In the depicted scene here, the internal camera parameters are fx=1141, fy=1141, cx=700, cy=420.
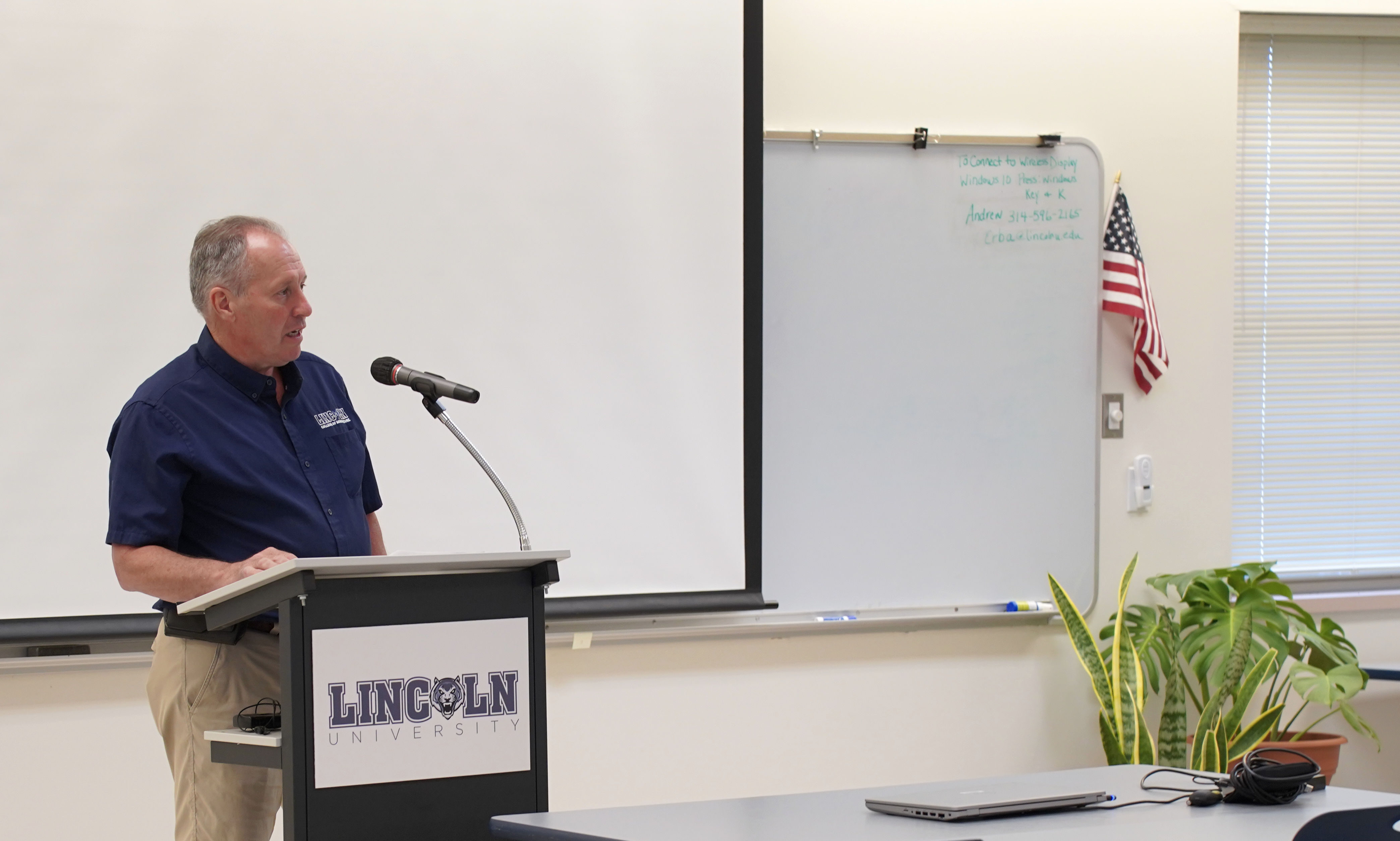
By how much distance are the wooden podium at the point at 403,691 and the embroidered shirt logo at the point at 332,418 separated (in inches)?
19.5

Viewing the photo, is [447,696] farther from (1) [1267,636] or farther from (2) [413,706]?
(1) [1267,636]

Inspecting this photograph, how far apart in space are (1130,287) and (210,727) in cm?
277

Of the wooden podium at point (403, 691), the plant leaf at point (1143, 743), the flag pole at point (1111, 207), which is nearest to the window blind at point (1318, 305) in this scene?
the flag pole at point (1111, 207)

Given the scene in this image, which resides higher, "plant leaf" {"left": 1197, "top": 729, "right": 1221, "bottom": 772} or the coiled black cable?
the coiled black cable

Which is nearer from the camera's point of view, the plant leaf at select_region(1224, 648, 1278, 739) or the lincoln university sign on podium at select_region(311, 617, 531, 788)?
the lincoln university sign on podium at select_region(311, 617, 531, 788)

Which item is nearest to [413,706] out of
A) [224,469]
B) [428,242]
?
[224,469]

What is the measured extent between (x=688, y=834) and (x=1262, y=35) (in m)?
3.57

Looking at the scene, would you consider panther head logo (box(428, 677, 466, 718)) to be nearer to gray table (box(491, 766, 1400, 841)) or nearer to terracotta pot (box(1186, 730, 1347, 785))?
gray table (box(491, 766, 1400, 841))

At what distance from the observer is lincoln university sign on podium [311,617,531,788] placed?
165cm

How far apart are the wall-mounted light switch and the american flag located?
10 cm

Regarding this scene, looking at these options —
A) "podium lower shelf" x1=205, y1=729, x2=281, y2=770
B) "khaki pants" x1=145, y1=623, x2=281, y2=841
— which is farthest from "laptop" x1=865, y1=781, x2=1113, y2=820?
"khaki pants" x1=145, y1=623, x2=281, y2=841

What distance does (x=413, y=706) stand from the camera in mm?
1715

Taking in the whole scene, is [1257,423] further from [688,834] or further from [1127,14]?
[688,834]

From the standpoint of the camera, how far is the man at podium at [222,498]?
192cm
